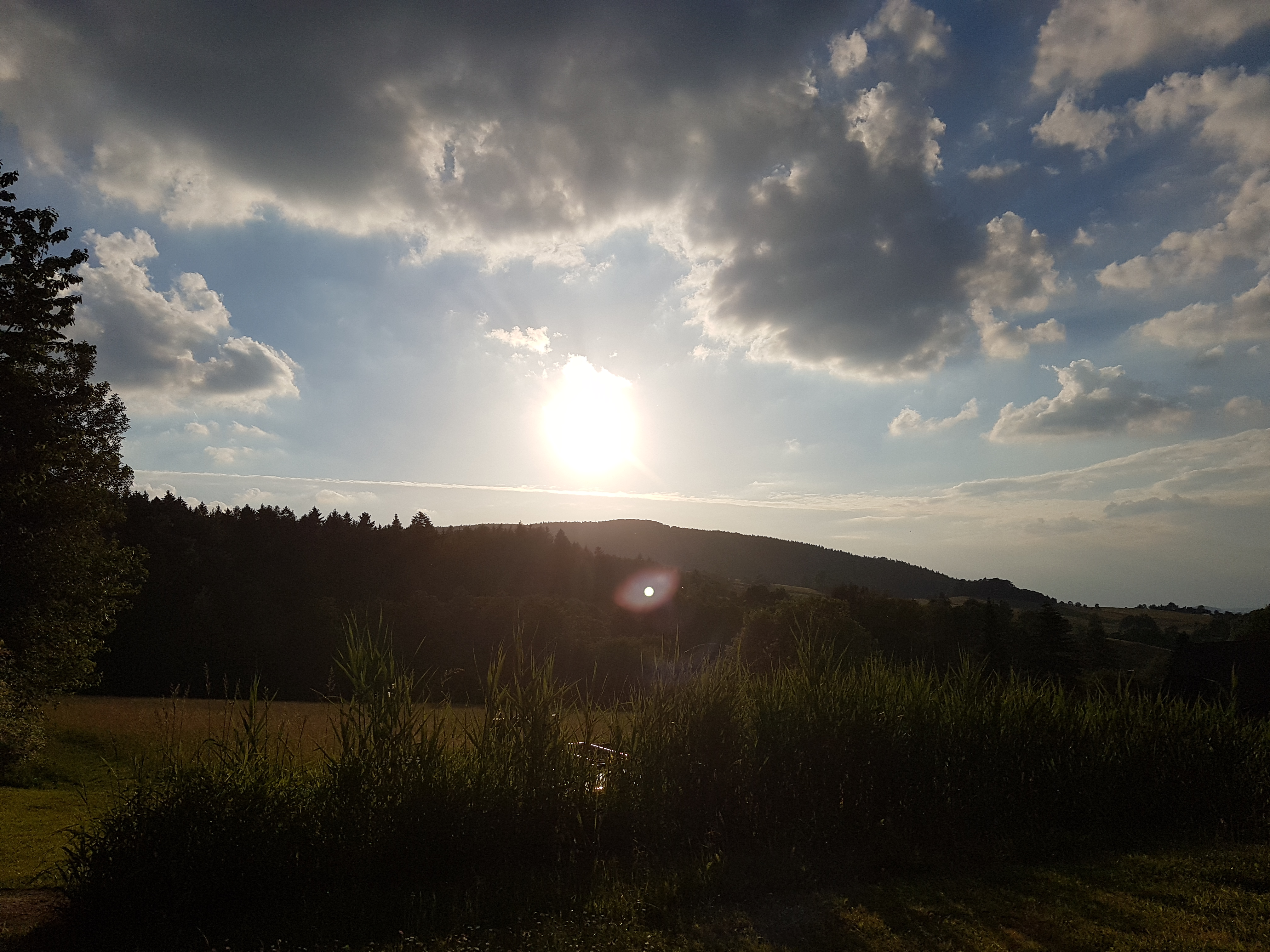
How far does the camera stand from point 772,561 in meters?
144

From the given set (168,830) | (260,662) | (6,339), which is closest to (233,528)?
(260,662)

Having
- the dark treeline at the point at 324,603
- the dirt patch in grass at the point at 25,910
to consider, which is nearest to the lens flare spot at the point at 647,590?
the dark treeline at the point at 324,603

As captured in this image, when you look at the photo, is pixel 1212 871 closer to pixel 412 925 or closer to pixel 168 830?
pixel 412 925

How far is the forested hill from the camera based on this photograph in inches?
5002

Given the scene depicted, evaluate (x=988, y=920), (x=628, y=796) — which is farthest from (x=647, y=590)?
(x=988, y=920)

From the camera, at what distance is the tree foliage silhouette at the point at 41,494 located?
645 inches

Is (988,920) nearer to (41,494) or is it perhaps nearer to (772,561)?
(41,494)

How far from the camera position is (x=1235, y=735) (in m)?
11.7

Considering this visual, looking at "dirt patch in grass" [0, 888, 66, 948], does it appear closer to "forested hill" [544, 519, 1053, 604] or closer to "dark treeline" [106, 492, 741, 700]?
"dark treeline" [106, 492, 741, 700]

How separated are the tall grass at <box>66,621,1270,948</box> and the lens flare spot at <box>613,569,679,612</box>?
5585cm

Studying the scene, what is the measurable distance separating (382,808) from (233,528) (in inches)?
2386

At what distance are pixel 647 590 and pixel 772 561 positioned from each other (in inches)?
2906

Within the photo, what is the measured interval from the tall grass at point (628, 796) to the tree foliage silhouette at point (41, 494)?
11440mm

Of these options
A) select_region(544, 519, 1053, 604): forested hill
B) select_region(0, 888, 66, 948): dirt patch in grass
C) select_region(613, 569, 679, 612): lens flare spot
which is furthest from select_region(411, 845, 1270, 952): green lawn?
select_region(544, 519, 1053, 604): forested hill
